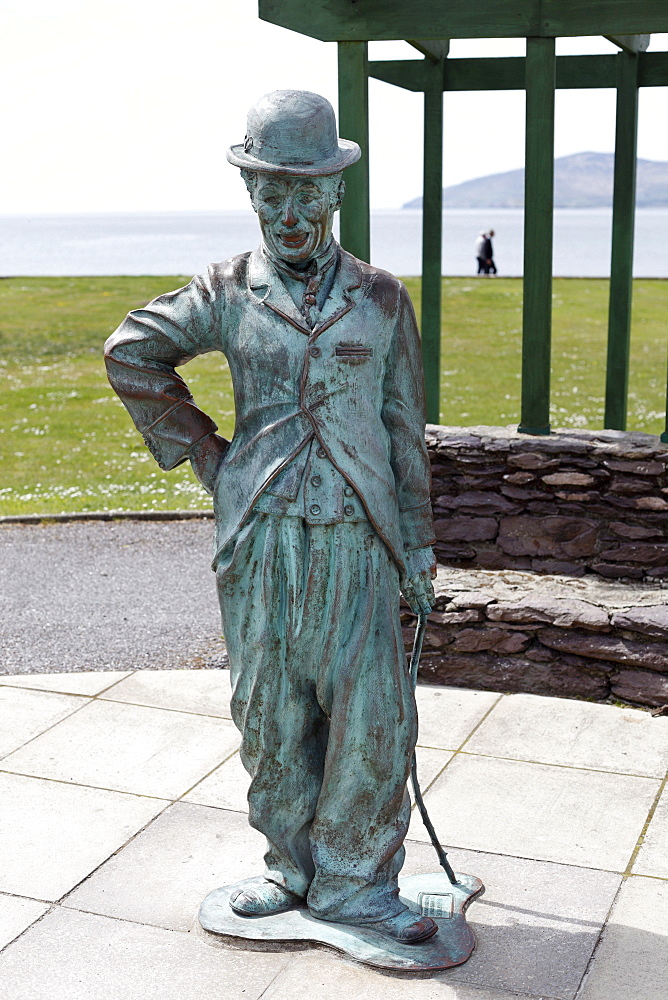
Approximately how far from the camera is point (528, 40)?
6.94 metres

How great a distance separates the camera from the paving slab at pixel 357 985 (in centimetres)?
405

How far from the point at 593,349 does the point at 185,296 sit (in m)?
19.5

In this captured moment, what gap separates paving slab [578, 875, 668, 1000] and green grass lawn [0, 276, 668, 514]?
7.59 metres

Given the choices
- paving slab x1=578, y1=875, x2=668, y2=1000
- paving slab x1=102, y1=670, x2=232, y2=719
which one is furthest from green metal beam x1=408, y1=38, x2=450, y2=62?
paving slab x1=578, y1=875, x2=668, y2=1000

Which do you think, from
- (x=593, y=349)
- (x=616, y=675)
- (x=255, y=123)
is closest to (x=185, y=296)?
(x=255, y=123)

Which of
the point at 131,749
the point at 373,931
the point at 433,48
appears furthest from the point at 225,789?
the point at 433,48

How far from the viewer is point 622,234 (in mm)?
8070

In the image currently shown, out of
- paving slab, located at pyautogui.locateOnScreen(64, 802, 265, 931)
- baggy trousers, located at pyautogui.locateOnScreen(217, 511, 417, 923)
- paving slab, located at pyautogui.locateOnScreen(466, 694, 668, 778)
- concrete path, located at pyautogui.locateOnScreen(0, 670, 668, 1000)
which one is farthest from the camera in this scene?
paving slab, located at pyautogui.locateOnScreen(466, 694, 668, 778)

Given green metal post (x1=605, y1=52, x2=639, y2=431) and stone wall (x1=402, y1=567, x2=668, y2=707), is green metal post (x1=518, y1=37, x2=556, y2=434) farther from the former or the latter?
stone wall (x1=402, y1=567, x2=668, y2=707)

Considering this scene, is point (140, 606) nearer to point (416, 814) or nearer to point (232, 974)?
point (416, 814)

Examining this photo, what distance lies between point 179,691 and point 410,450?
3.25 m

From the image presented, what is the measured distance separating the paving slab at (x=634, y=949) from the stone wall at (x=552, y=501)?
2.80 m

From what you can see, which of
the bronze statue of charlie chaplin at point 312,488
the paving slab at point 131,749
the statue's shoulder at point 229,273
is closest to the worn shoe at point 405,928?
the bronze statue of charlie chaplin at point 312,488

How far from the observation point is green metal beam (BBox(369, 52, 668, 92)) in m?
8.28
